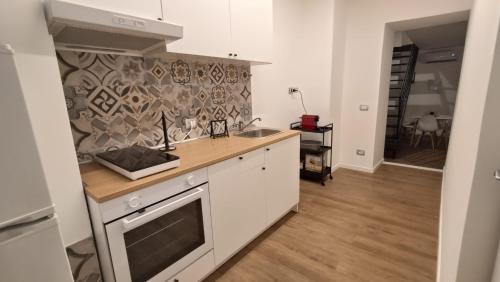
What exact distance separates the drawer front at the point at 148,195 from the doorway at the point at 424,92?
3.89m

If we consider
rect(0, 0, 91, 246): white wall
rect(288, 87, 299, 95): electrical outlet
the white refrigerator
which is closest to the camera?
the white refrigerator

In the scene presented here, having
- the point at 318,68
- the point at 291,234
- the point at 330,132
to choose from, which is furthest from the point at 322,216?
the point at 318,68

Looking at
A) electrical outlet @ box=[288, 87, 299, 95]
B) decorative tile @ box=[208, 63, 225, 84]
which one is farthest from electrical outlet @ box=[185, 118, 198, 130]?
electrical outlet @ box=[288, 87, 299, 95]

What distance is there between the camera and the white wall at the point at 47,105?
2.93 feet

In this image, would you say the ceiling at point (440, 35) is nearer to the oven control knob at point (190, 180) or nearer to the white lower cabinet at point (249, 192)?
the white lower cabinet at point (249, 192)

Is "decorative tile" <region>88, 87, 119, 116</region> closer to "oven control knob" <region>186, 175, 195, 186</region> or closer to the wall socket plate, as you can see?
"oven control knob" <region>186, 175, 195, 186</region>

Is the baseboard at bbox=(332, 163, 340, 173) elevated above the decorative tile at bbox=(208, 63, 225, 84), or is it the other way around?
the decorative tile at bbox=(208, 63, 225, 84)

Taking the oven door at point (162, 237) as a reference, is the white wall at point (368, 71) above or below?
above

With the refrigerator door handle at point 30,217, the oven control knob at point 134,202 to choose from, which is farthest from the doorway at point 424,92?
the refrigerator door handle at point 30,217

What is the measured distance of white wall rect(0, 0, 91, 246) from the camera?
0.89 meters

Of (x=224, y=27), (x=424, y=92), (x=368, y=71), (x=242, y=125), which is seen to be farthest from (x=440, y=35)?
(x=224, y=27)

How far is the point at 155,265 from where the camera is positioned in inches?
51.4

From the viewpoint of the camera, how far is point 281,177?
7.20 feet

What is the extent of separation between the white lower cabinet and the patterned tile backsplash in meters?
0.67
